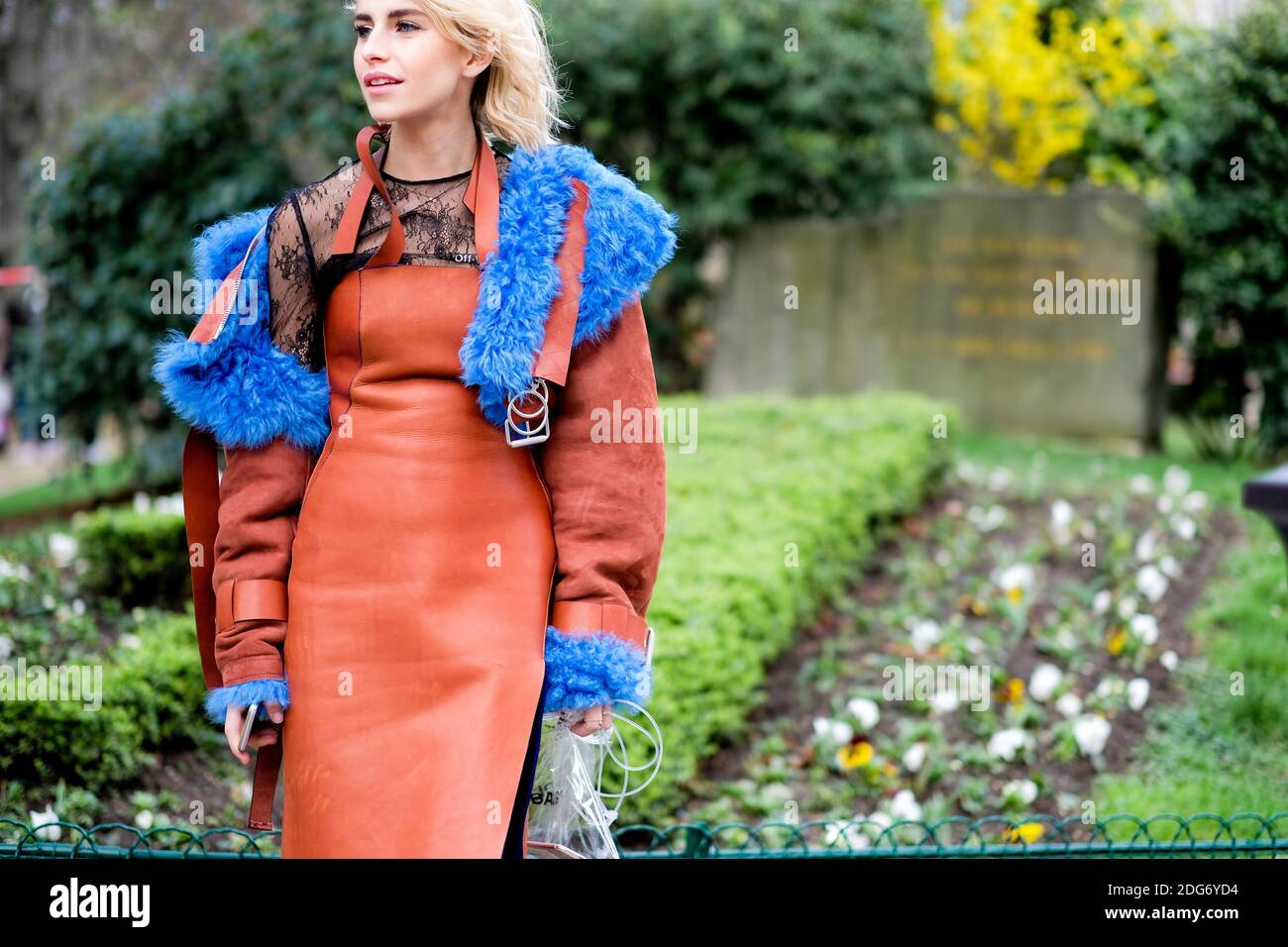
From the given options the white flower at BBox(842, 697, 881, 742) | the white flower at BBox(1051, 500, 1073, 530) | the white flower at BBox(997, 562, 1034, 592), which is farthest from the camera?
the white flower at BBox(1051, 500, 1073, 530)

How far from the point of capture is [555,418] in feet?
8.41

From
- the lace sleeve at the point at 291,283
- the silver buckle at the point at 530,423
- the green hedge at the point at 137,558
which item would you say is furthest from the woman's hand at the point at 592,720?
the green hedge at the point at 137,558

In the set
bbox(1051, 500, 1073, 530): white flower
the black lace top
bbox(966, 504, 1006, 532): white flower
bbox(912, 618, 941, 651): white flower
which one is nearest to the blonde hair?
the black lace top

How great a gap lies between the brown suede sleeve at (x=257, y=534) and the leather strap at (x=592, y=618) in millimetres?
502

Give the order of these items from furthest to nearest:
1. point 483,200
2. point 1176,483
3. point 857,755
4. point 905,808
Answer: point 1176,483
point 857,755
point 905,808
point 483,200

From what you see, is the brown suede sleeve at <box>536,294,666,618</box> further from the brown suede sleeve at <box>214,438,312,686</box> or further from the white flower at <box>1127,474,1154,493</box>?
the white flower at <box>1127,474,1154,493</box>

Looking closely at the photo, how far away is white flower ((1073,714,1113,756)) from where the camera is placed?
4.77 m

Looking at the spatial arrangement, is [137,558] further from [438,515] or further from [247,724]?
[438,515]

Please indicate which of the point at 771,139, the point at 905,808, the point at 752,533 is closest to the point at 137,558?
the point at 752,533

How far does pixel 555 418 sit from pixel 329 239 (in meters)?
0.53

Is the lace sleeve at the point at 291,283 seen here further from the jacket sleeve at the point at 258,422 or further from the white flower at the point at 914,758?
the white flower at the point at 914,758

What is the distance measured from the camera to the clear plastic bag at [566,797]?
2652mm

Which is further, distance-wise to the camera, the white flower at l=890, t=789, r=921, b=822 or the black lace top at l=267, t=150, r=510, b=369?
the white flower at l=890, t=789, r=921, b=822

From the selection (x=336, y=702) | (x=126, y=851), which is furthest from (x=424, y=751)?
(x=126, y=851)
